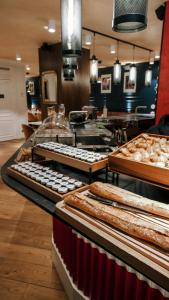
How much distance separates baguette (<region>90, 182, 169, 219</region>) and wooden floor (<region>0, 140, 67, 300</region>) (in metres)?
1.15

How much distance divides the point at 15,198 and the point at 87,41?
341cm

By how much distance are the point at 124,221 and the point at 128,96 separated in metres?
8.64

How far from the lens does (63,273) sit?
1694mm

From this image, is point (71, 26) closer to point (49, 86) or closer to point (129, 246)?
point (129, 246)

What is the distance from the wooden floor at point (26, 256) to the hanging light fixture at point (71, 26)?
1893 millimetres

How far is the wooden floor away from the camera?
173 centimetres

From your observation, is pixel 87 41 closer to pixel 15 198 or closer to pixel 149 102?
pixel 15 198

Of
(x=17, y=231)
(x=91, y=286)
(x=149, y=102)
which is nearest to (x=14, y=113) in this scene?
(x=149, y=102)

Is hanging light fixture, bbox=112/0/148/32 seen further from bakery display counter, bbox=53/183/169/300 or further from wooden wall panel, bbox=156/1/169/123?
wooden wall panel, bbox=156/1/169/123

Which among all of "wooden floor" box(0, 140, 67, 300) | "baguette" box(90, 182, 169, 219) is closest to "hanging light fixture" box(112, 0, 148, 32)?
"baguette" box(90, 182, 169, 219)

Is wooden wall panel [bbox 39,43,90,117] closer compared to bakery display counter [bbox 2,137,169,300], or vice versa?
bakery display counter [bbox 2,137,169,300]

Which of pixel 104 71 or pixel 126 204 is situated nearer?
pixel 126 204

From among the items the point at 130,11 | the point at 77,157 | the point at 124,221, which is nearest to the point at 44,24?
the point at 130,11

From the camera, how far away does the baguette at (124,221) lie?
80 centimetres
